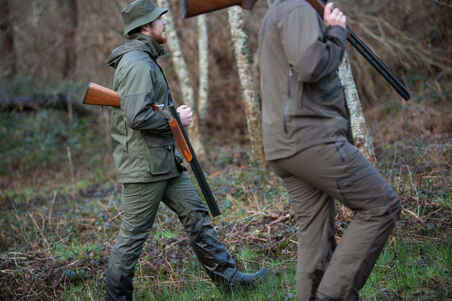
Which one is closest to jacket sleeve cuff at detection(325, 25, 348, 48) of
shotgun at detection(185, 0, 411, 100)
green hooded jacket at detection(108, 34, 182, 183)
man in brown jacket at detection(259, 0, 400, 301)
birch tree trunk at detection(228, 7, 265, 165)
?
man in brown jacket at detection(259, 0, 400, 301)

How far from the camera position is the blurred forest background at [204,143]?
4.39 meters

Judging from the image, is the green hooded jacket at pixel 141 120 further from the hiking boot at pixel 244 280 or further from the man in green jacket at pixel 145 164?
the hiking boot at pixel 244 280

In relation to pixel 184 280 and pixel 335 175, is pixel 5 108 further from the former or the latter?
pixel 335 175

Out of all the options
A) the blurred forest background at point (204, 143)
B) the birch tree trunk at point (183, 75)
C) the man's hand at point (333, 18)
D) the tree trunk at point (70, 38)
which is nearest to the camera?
the man's hand at point (333, 18)

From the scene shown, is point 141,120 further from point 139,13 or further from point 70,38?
point 70,38

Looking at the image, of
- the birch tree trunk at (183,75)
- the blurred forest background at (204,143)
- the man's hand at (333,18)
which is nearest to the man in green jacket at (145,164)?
the blurred forest background at (204,143)

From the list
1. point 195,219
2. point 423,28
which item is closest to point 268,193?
point 195,219

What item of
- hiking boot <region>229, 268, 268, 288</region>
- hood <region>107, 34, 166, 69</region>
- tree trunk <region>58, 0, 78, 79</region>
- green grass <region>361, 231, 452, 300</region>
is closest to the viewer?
green grass <region>361, 231, 452, 300</region>

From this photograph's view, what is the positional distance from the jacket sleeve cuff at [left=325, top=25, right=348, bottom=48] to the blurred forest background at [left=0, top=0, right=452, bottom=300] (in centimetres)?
185

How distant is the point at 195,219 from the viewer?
12.1 feet

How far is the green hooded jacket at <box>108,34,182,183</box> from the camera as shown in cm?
335

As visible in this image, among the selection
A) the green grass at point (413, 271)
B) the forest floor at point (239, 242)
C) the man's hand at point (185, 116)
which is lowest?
the forest floor at point (239, 242)

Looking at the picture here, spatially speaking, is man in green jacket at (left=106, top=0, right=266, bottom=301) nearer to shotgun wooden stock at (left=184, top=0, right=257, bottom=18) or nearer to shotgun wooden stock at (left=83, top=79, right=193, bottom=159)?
shotgun wooden stock at (left=83, top=79, right=193, bottom=159)

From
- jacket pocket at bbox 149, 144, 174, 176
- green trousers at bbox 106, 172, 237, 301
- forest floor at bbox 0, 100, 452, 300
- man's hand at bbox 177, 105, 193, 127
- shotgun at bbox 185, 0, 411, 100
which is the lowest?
forest floor at bbox 0, 100, 452, 300
